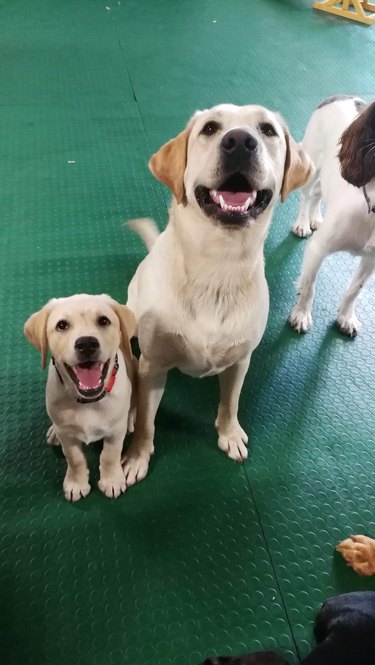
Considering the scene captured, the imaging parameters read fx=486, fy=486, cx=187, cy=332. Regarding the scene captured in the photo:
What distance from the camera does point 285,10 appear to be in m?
5.55

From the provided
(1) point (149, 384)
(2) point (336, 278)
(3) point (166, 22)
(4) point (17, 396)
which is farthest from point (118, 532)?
(3) point (166, 22)

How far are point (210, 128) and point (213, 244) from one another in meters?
0.32

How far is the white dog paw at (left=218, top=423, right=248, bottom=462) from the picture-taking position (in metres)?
1.91

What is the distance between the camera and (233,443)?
1914 millimetres

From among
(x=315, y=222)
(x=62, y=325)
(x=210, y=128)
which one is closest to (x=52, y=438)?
(x=62, y=325)

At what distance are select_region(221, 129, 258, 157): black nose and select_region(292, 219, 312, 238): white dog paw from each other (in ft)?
5.63

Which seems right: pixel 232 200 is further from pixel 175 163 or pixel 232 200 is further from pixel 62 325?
pixel 62 325

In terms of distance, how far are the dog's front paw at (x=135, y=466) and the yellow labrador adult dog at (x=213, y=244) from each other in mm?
178

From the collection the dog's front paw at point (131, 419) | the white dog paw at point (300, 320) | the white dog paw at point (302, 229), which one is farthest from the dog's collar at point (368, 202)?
the dog's front paw at point (131, 419)

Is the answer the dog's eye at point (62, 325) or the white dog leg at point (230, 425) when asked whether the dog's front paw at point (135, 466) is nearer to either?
the white dog leg at point (230, 425)

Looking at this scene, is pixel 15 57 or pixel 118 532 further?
pixel 15 57

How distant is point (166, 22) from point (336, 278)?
Result: 13.0ft

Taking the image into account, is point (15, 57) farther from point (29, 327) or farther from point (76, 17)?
point (29, 327)

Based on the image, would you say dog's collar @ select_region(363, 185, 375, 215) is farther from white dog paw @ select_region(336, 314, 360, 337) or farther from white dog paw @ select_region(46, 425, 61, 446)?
white dog paw @ select_region(46, 425, 61, 446)
